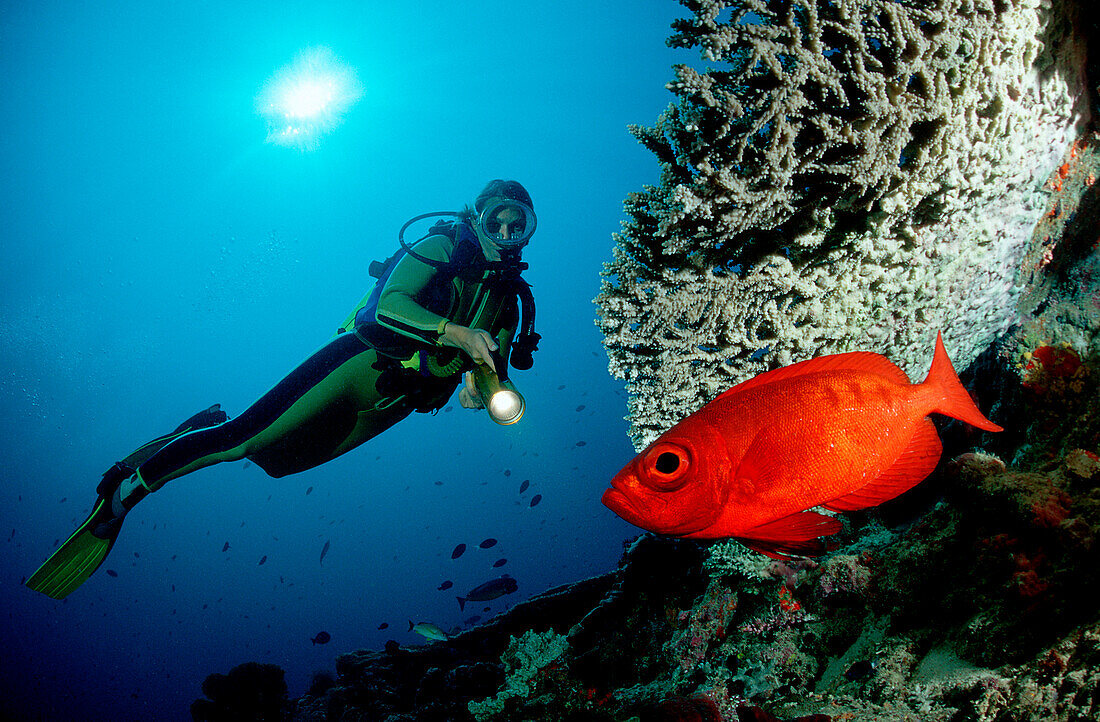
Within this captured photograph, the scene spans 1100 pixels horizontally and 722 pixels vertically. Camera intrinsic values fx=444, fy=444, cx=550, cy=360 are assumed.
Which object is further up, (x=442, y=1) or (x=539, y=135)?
(x=442, y=1)

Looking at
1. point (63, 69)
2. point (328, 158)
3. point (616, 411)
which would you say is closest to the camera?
point (63, 69)

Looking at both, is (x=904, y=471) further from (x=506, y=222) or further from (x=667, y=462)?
(x=506, y=222)

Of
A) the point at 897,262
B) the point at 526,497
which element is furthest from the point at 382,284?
the point at 526,497

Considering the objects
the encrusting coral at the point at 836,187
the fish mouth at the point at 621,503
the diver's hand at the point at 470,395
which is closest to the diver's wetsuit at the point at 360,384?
the diver's hand at the point at 470,395

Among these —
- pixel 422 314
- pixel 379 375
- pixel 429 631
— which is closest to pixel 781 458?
pixel 422 314

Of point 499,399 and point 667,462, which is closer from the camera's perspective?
point 667,462

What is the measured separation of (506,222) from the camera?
4.38 meters

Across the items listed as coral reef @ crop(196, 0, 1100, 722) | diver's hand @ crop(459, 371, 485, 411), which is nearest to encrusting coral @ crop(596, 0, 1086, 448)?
coral reef @ crop(196, 0, 1100, 722)

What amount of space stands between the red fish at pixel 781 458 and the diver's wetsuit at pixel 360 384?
130 inches

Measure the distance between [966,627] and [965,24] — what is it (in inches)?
95.7

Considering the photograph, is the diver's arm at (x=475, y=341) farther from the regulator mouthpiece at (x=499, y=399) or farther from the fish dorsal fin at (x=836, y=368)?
the fish dorsal fin at (x=836, y=368)

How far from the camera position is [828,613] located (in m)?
2.38

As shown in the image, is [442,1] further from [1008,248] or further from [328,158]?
[1008,248]

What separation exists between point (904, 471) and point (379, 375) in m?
4.52
